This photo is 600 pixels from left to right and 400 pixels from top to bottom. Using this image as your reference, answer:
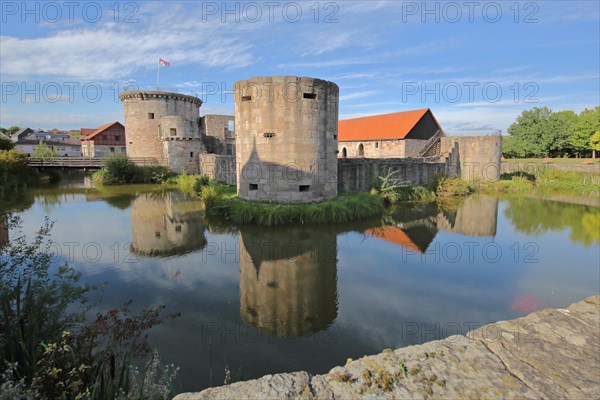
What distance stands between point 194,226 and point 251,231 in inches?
97.6

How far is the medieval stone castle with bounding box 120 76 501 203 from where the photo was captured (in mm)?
13141

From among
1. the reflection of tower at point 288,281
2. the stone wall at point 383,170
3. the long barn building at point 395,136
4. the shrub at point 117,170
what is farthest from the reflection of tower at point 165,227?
the long barn building at point 395,136

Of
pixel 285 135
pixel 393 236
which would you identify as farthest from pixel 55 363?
pixel 285 135

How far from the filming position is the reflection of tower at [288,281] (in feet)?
18.9

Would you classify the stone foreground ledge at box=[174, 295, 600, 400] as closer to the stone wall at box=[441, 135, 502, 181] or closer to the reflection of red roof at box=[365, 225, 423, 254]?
the reflection of red roof at box=[365, 225, 423, 254]

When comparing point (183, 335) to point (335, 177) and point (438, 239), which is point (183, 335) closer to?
point (438, 239)

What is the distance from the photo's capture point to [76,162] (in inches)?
1187

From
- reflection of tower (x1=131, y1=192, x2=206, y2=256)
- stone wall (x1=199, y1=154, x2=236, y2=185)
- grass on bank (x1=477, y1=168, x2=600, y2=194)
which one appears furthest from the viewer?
grass on bank (x1=477, y1=168, x2=600, y2=194)

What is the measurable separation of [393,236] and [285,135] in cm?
557

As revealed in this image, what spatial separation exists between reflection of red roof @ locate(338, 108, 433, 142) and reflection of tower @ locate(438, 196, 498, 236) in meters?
12.9

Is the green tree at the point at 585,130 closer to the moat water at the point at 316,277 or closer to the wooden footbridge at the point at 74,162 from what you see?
the moat water at the point at 316,277

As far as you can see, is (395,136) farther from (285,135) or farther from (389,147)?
(285,135)

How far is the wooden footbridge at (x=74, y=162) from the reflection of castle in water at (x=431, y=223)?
2275 centimetres

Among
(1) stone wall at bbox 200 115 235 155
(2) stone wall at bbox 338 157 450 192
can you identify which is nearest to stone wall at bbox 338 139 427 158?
(2) stone wall at bbox 338 157 450 192
